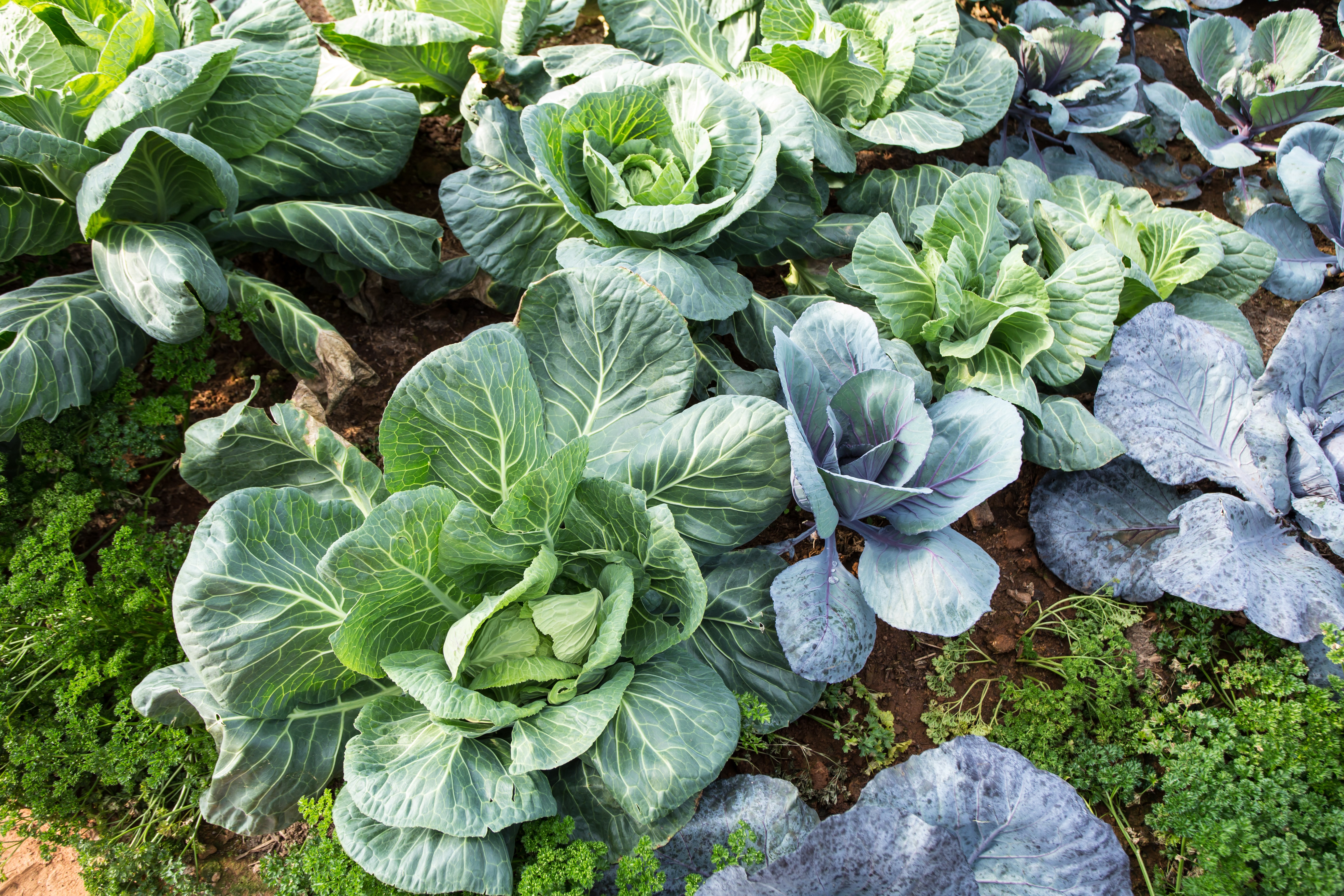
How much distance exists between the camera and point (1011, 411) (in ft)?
7.53

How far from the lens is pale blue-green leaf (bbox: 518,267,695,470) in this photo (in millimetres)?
2273

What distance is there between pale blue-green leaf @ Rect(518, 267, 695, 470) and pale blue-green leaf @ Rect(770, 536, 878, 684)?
0.59 meters

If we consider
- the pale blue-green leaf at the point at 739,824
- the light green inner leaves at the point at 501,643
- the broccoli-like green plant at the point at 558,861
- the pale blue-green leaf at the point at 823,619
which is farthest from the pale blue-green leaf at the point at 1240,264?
the broccoli-like green plant at the point at 558,861

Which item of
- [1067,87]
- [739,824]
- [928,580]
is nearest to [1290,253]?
[1067,87]

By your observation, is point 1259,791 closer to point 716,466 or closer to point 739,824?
point 739,824

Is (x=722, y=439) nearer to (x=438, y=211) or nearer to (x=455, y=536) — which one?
(x=455, y=536)

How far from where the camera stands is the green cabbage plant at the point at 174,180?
2.41 m

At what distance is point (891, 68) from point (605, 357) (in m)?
1.70

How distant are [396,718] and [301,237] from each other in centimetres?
168

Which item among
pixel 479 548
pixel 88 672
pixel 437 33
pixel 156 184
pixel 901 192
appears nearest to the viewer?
pixel 479 548

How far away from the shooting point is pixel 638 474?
87.3 inches

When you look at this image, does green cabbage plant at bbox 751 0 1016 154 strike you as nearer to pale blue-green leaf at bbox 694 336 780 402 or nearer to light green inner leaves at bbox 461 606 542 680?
pale blue-green leaf at bbox 694 336 780 402

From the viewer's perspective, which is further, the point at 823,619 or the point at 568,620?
the point at 823,619

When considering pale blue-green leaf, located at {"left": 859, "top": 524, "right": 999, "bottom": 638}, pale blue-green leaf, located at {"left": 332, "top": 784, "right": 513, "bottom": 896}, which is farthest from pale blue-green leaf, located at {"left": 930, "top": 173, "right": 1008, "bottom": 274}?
pale blue-green leaf, located at {"left": 332, "top": 784, "right": 513, "bottom": 896}
